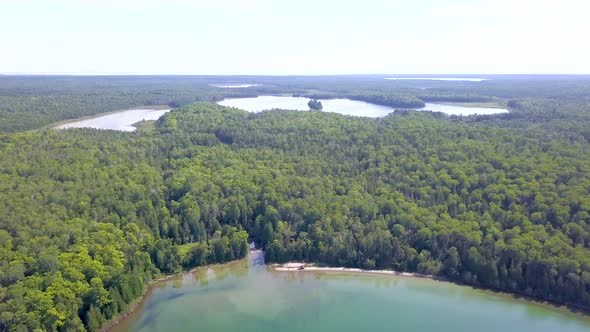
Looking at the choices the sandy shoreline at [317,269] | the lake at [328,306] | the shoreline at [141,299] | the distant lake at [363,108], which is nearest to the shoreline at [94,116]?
the distant lake at [363,108]

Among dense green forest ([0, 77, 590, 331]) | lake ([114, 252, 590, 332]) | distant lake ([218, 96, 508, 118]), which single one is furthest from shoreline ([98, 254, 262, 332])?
distant lake ([218, 96, 508, 118])

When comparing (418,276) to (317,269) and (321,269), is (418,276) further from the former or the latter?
(317,269)

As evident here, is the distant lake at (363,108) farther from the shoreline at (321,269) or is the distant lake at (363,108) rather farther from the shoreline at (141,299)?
the shoreline at (141,299)

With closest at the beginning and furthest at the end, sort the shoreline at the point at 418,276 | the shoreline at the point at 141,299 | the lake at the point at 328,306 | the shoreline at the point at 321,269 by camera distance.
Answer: the shoreline at the point at 141,299, the lake at the point at 328,306, the shoreline at the point at 418,276, the shoreline at the point at 321,269

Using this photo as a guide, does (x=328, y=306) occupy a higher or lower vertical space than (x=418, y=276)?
lower

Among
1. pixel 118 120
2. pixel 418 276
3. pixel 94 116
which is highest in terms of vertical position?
pixel 94 116

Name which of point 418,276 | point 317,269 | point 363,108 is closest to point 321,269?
point 317,269

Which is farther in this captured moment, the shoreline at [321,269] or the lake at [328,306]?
the shoreline at [321,269]
